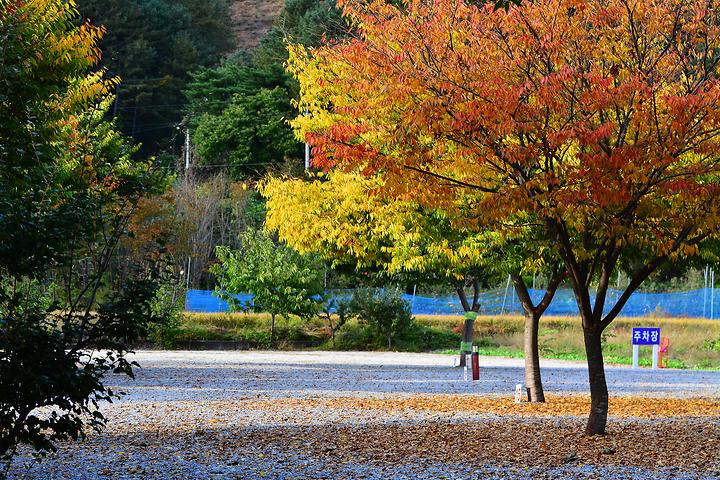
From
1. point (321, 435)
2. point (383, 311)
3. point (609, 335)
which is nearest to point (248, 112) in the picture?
point (383, 311)

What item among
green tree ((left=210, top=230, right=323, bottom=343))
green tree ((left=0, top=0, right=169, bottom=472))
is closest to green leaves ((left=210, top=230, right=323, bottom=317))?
green tree ((left=210, top=230, right=323, bottom=343))

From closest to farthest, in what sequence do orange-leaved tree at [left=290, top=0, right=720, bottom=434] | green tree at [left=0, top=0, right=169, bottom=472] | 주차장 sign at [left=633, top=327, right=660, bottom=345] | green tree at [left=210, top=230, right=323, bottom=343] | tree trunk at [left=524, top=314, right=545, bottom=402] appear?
1. green tree at [left=0, top=0, right=169, bottom=472]
2. orange-leaved tree at [left=290, top=0, right=720, bottom=434]
3. tree trunk at [left=524, top=314, right=545, bottom=402]
4. 주차장 sign at [left=633, top=327, right=660, bottom=345]
5. green tree at [left=210, top=230, right=323, bottom=343]

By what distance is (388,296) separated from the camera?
33031 mm

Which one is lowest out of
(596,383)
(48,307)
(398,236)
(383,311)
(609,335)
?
(596,383)

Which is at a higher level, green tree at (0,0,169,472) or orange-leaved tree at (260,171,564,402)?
orange-leaved tree at (260,171,564,402)

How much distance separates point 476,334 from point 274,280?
753 centimetres

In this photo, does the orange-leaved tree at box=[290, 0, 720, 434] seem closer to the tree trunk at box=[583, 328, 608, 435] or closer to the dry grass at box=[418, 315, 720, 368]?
the tree trunk at box=[583, 328, 608, 435]

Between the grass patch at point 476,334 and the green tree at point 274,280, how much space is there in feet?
2.02

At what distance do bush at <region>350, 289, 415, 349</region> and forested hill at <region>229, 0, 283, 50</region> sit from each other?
59.9 meters

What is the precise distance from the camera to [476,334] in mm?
35875

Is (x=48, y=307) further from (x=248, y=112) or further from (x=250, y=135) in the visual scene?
(x=248, y=112)

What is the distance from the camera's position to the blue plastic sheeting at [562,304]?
125ft

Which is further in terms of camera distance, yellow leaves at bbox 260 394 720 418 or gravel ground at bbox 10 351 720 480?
yellow leaves at bbox 260 394 720 418

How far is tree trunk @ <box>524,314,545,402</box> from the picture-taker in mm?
15164
